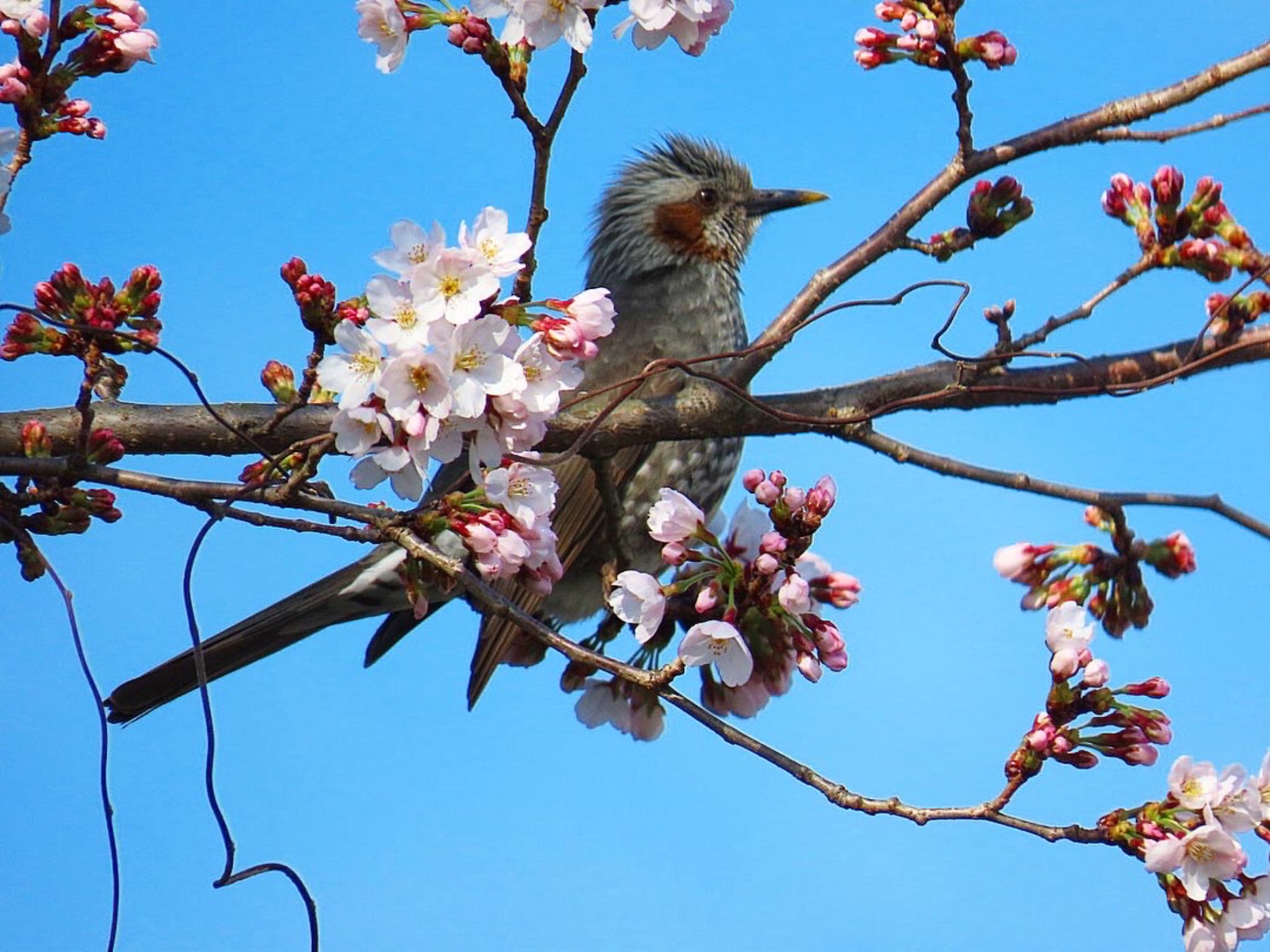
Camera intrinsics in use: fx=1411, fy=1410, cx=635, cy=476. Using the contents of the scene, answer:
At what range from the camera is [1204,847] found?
2.57m

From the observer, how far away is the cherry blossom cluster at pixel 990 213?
10.3 feet

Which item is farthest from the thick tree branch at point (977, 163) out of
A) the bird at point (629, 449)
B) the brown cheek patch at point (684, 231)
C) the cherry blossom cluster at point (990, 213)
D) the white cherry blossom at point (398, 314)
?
the brown cheek patch at point (684, 231)

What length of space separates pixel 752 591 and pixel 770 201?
355 cm

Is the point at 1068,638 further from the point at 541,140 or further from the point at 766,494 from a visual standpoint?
the point at 541,140

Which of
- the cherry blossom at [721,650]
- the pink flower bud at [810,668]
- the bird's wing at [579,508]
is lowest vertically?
the cherry blossom at [721,650]

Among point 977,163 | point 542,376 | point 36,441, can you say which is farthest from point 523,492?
point 977,163

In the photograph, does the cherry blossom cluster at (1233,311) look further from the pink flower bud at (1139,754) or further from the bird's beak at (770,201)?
the bird's beak at (770,201)

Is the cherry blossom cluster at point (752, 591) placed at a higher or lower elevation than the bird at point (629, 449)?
lower

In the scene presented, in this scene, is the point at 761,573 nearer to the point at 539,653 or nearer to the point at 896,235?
the point at 896,235

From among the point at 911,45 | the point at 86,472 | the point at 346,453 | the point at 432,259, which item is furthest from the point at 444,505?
the point at 911,45

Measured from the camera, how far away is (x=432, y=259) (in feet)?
7.67

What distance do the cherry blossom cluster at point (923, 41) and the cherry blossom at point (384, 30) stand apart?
1030mm

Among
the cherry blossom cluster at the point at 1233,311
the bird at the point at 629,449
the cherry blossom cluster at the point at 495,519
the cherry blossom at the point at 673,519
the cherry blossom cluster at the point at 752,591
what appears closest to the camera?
the cherry blossom cluster at the point at 495,519

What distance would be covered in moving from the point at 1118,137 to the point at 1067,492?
80cm
